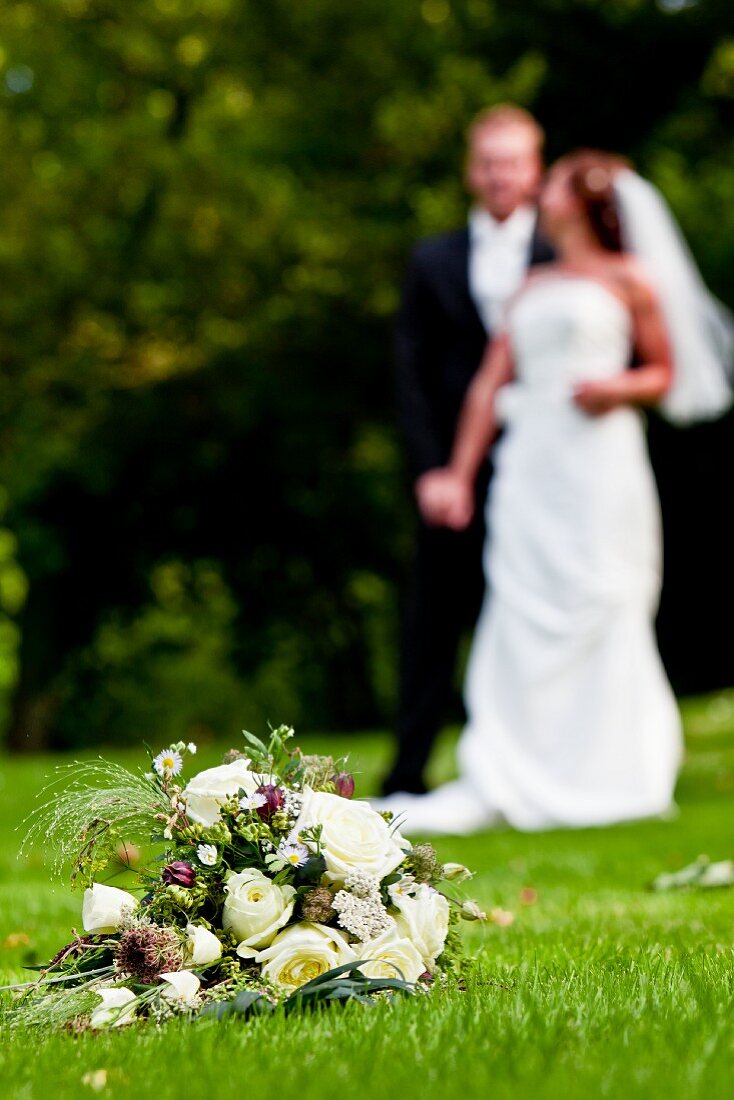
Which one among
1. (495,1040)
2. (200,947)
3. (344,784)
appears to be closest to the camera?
(495,1040)

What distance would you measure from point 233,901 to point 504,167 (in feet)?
19.4

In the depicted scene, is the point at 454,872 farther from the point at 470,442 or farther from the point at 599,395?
the point at 470,442

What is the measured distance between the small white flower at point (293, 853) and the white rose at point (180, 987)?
0.82 ft

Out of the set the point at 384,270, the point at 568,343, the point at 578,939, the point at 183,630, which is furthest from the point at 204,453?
the point at 578,939

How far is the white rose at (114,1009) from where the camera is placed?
2471 mm

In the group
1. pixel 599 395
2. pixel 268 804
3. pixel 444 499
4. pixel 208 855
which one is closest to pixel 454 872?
pixel 268 804

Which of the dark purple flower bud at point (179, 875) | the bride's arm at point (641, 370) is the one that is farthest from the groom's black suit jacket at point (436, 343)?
the dark purple flower bud at point (179, 875)

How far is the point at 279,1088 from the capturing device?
6.69ft

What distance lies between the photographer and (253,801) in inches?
107

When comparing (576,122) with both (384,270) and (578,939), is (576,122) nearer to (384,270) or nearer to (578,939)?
(384,270)

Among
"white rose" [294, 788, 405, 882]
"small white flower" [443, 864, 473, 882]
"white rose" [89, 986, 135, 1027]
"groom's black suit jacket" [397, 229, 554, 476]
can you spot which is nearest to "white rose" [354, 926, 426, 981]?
"white rose" [294, 788, 405, 882]

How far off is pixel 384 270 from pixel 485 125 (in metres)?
9.58

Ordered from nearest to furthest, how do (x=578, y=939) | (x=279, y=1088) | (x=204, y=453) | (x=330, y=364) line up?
(x=279, y=1088) → (x=578, y=939) → (x=330, y=364) → (x=204, y=453)

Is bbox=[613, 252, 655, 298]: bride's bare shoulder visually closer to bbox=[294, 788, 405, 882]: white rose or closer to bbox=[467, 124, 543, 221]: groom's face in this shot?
bbox=[467, 124, 543, 221]: groom's face
